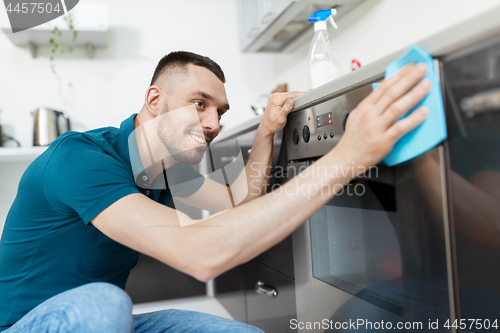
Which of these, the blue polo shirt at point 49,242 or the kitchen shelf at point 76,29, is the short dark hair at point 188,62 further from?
A: the kitchen shelf at point 76,29

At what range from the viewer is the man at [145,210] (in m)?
0.61

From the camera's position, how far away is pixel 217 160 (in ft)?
6.16

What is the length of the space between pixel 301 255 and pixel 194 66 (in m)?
0.63

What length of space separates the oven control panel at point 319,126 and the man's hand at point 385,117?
104 mm

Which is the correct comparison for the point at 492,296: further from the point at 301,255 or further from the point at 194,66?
the point at 194,66

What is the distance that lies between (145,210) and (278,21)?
140 cm

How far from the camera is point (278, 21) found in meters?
1.75

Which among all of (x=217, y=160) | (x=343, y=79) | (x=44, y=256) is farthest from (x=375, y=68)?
(x=217, y=160)

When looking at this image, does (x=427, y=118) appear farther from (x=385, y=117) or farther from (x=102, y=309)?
(x=102, y=309)

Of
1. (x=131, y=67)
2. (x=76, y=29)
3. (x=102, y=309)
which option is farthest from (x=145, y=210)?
(x=131, y=67)

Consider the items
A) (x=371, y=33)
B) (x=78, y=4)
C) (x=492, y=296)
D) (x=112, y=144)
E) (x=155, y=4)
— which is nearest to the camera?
(x=492, y=296)

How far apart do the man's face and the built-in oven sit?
0.23 m

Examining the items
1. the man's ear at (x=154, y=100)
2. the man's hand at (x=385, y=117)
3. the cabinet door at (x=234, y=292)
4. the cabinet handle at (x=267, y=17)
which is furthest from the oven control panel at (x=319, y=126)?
Answer: the cabinet handle at (x=267, y=17)

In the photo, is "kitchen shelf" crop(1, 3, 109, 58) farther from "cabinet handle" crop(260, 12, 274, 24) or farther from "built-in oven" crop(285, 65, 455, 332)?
"built-in oven" crop(285, 65, 455, 332)
